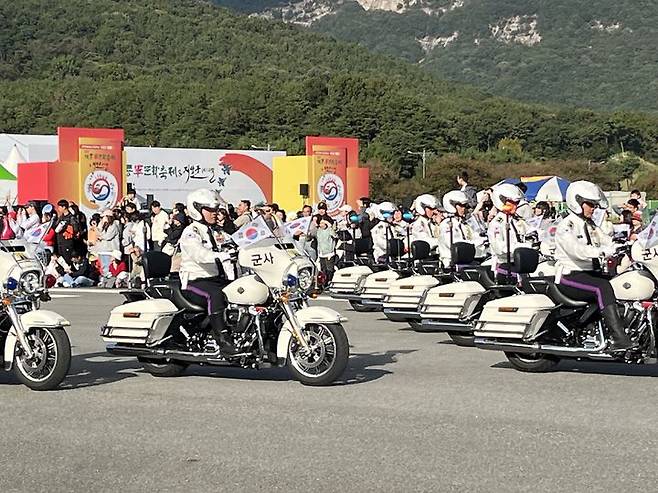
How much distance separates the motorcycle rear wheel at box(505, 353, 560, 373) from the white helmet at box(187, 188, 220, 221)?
11.0 ft

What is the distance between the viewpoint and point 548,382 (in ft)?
38.0

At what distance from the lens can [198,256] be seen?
1178 centimetres

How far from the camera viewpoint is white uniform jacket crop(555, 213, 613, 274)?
1189 cm

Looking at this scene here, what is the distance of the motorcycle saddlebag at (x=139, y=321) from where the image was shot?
11922mm

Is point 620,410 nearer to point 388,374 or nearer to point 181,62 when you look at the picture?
point 388,374

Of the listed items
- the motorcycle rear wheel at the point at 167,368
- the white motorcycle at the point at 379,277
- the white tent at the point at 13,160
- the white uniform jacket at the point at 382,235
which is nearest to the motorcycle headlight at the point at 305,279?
the motorcycle rear wheel at the point at 167,368

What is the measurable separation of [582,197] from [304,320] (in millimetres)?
3030

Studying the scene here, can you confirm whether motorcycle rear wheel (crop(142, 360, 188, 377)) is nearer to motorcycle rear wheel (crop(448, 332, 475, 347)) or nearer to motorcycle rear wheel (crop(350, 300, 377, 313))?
motorcycle rear wheel (crop(448, 332, 475, 347))

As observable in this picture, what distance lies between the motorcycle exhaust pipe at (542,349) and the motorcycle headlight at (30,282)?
14.1 feet

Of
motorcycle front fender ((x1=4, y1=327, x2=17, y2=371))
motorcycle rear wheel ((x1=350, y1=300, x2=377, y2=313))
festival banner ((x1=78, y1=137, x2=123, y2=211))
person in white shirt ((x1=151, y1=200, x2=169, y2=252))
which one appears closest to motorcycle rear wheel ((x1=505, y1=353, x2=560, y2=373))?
motorcycle front fender ((x1=4, y1=327, x2=17, y2=371))

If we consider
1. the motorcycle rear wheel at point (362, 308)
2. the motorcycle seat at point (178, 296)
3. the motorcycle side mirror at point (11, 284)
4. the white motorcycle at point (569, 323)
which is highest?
the motorcycle side mirror at point (11, 284)

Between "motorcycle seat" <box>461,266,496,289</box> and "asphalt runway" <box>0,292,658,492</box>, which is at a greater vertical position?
"motorcycle seat" <box>461,266,496,289</box>

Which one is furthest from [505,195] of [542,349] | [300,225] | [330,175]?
[330,175]

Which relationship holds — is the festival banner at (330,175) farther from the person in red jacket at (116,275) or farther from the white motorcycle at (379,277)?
the white motorcycle at (379,277)
